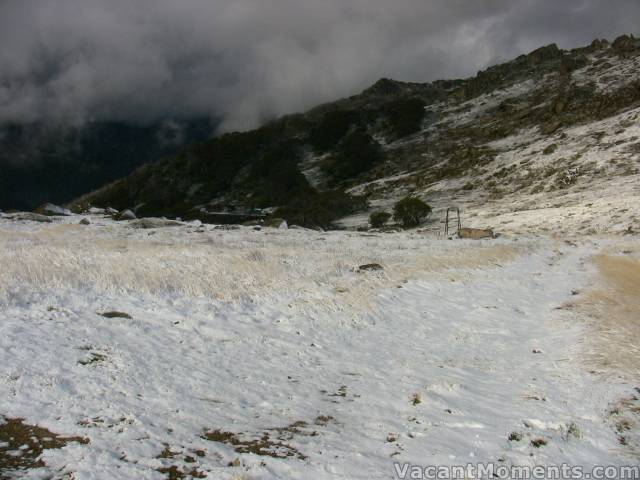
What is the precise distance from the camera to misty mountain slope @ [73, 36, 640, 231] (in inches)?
2186

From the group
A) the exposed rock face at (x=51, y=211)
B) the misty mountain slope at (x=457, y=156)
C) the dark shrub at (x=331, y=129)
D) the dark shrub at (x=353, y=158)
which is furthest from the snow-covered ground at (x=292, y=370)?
the dark shrub at (x=331, y=129)

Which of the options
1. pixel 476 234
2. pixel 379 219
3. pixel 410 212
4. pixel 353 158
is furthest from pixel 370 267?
pixel 353 158

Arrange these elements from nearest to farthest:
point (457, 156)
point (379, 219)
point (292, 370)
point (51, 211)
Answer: point (292, 370), point (51, 211), point (379, 219), point (457, 156)

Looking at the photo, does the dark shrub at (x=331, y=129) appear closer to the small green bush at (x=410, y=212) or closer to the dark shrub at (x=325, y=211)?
the dark shrub at (x=325, y=211)

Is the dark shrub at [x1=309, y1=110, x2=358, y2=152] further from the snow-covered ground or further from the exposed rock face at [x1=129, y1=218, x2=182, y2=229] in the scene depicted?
the snow-covered ground

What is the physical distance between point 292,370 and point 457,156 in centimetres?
8552

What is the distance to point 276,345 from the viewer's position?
988 cm

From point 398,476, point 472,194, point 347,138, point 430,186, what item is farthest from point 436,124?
point 398,476

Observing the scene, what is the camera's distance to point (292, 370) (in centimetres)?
878

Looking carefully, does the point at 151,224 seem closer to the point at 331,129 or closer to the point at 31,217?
the point at 31,217

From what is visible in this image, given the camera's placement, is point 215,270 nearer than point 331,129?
Yes

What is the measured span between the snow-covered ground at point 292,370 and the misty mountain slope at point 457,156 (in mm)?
31349

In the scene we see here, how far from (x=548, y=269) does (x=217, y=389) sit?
750 inches

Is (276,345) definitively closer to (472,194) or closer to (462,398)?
(462,398)
